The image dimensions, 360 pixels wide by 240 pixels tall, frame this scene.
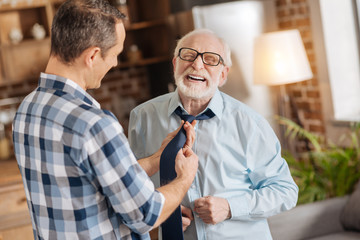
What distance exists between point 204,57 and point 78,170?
0.72 meters

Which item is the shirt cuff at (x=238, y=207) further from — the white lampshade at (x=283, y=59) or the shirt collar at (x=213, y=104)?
the white lampshade at (x=283, y=59)

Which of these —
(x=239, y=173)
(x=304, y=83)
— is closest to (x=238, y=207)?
(x=239, y=173)

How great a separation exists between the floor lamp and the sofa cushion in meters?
0.89

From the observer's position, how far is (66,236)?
4.40 feet

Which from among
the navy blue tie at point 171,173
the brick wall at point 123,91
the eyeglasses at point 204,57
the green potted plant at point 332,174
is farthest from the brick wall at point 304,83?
the navy blue tie at point 171,173

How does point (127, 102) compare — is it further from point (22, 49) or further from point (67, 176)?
point (67, 176)

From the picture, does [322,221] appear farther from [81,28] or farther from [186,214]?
[81,28]

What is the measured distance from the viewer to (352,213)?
116 inches

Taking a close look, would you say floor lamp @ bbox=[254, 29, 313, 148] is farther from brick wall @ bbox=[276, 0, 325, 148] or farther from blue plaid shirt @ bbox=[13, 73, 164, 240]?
blue plaid shirt @ bbox=[13, 73, 164, 240]

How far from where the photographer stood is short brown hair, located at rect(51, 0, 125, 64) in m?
1.32

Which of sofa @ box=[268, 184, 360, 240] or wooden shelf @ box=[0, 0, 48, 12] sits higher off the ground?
wooden shelf @ box=[0, 0, 48, 12]

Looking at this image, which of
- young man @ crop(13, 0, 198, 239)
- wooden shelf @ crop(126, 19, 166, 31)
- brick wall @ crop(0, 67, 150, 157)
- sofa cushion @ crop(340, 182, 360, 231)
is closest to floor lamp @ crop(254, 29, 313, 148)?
sofa cushion @ crop(340, 182, 360, 231)

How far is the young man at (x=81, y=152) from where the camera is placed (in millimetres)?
1267

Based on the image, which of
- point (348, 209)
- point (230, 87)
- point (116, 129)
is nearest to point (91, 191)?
point (116, 129)
